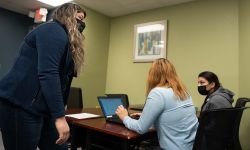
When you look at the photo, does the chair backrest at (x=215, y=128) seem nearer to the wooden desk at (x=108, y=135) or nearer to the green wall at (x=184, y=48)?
the wooden desk at (x=108, y=135)

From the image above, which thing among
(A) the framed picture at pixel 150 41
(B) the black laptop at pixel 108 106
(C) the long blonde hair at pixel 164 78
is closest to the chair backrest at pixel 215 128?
(C) the long blonde hair at pixel 164 78

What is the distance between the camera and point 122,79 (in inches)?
177

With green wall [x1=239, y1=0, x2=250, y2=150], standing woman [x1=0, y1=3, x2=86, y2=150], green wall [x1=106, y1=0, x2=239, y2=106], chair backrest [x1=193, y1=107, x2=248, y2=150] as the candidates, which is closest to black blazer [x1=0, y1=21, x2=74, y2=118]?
standing woman [x1=0, y1=3, x2=86, y2=150]

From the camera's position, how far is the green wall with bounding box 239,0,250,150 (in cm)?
291

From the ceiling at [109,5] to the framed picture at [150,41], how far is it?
320 mm

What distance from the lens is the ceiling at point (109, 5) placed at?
3.90 m

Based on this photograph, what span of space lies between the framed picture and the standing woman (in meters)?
2.97

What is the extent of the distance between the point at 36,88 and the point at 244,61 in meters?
2.83

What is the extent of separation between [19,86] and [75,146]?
0.94m

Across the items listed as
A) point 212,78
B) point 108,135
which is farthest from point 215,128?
point 212,78

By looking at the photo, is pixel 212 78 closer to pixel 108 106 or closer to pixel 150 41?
pixel 108 106

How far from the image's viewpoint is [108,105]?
1.96m

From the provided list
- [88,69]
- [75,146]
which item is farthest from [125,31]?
[75,146]

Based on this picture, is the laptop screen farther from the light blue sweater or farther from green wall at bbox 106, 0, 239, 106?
green wall at bbox 106, 0, 239, 106
